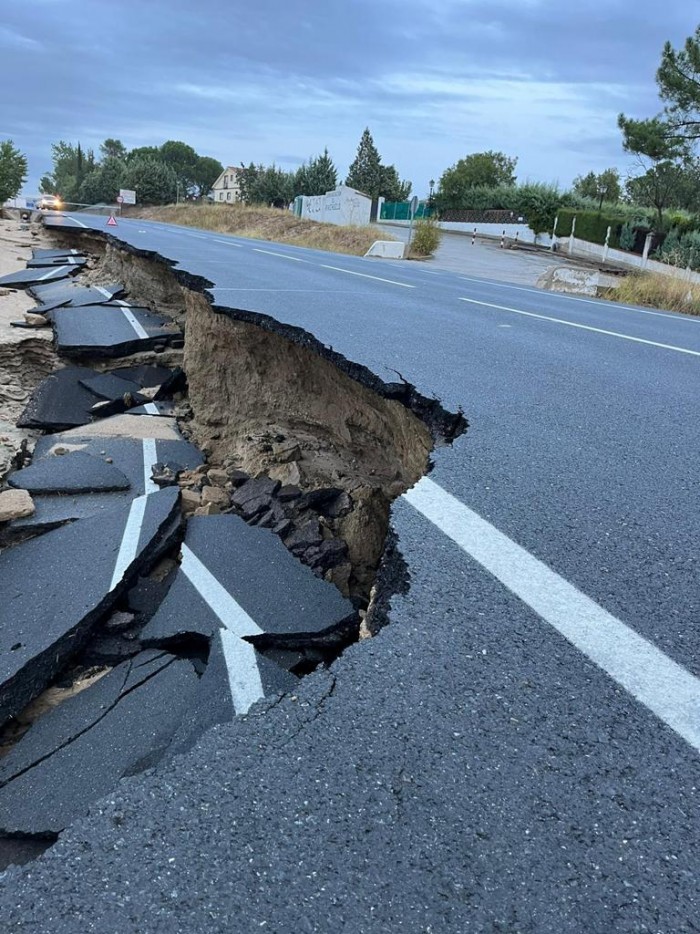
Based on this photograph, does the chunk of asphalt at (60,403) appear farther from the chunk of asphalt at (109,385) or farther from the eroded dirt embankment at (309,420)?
the eroded dirt embankment at (309,420)

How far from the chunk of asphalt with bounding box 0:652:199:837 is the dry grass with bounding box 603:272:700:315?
42.9 feet

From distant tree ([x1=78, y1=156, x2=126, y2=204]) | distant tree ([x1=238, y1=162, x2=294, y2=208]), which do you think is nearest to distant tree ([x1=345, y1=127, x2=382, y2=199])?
distant tree ([x1=238, y1=162, x2=294, y2=208])

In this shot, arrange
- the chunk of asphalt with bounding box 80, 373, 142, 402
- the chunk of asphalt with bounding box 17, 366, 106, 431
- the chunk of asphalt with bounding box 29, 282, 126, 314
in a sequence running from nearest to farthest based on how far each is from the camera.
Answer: the chunk of asphalt with bounding box 17, 366, 106, 431 → the chunk of asphalt with bounding box 80, 373, 142, 402 → the chunk of asphalt with bounding box 29, 282, 126, 314

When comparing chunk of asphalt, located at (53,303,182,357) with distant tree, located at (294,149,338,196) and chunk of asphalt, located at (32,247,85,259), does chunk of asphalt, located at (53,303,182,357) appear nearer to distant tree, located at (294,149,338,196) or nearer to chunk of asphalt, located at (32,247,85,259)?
chunk of asphalt, located at (32,247,85,259)

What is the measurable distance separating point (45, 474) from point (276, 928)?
4404 millimetres

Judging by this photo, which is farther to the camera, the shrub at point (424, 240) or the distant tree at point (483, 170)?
the distant tree at point (483, 170)

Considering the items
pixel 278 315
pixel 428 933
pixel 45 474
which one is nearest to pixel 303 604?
pixel 428 933

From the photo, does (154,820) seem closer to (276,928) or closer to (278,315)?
(276,928)

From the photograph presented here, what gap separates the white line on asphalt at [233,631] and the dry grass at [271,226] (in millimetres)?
24417

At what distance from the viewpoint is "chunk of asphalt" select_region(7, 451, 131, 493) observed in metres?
4.77

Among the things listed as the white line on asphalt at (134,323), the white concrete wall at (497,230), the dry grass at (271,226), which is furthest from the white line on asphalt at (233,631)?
the white concrete wall at (497,230)

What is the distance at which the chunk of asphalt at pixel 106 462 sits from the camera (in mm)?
4402

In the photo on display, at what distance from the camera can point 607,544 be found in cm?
238

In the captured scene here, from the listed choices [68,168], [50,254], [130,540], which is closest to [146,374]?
[130,540]
